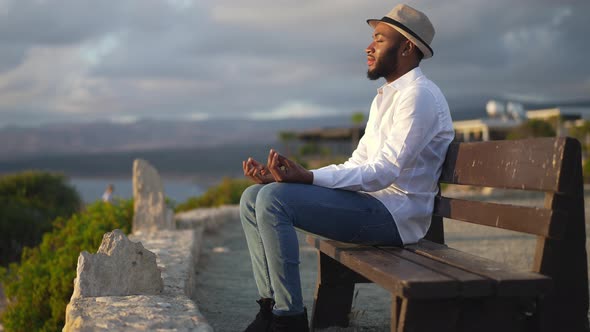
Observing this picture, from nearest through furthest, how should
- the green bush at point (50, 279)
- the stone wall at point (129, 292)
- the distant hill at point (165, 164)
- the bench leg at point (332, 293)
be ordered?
the stone wall at point (129, 292) < the bench leg at point (332, 293) < the green bush at point (50, 279) < the distant hill at point (165, 164)

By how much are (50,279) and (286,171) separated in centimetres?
329

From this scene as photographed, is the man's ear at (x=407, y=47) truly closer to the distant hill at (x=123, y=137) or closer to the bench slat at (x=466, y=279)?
the bench slat at (x=466, y=279)

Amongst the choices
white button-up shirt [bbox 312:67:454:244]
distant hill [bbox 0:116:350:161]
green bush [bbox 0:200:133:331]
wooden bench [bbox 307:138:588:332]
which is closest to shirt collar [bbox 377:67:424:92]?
white button-up shirt [bbox 312:67:454:244]

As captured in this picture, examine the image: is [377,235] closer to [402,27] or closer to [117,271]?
[402,27]

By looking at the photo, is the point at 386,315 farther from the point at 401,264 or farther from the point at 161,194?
the point at 161,194

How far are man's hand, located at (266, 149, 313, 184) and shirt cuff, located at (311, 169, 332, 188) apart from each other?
2cm

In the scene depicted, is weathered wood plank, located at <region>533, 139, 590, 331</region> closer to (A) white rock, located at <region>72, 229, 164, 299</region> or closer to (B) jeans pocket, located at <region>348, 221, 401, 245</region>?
(B) jeans pocket, located at <region>348, 221, 401, 245</region>

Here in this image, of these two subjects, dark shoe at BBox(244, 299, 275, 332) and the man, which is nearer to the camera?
the man

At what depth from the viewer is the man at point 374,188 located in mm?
2613

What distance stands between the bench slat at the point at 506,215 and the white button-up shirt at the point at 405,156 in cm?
10

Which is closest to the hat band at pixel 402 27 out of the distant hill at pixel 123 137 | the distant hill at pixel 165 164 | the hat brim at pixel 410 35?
the hat brim at pixel 410 35

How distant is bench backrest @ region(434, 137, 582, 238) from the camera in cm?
221

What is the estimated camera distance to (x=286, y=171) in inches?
106

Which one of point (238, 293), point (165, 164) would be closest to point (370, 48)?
point (238, 293)
